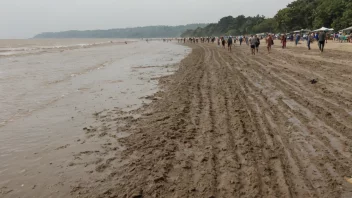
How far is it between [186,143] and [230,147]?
2.73ft

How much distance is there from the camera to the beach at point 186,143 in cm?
389

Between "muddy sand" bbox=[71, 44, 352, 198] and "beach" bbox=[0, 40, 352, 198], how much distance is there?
18 millimetres

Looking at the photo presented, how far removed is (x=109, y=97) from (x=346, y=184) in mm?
7943

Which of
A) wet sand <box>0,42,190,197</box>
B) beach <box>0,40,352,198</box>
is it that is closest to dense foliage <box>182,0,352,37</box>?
beach <box>0,40,352,198</box>

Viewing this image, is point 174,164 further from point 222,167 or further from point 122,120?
point 122,120

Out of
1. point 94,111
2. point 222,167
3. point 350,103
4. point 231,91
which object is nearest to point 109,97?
point 94,111

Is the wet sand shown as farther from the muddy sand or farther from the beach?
the muddy sand

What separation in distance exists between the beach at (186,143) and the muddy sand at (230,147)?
2cm

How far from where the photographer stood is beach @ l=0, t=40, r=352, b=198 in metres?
3.89

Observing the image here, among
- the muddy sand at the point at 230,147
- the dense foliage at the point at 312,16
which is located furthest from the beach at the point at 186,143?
the dense foliage at the point at 312,16

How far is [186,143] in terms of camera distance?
5.33 m

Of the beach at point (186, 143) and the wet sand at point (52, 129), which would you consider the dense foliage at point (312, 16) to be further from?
the wet sand at point (52, 129)

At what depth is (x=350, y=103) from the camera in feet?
23.7

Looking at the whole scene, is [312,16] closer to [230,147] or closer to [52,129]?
[230,147]
